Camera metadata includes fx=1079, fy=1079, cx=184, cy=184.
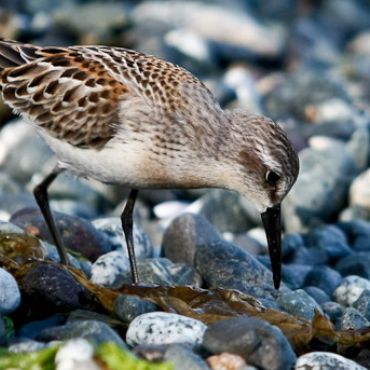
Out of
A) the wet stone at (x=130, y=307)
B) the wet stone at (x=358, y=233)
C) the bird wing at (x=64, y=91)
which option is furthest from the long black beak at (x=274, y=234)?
the wet stone at (x=358, y=233)

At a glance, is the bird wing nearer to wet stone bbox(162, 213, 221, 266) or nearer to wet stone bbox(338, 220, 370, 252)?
wet stone bbox(162, 213, 221, 266)

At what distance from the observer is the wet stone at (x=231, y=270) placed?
6.61m

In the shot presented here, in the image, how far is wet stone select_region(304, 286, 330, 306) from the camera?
6832 mm

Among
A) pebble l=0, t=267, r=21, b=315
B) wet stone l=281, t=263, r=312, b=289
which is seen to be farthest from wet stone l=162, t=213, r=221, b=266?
pebble l=0, t=267, r=21, b=315

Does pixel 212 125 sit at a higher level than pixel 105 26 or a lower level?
higher

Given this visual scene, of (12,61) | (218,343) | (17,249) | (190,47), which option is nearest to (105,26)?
(190,47)

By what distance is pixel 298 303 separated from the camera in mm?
6258

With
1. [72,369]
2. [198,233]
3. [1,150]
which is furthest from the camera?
[1,150]

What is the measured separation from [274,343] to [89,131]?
7.17 feet

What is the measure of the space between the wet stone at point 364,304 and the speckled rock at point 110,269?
1.45 meters

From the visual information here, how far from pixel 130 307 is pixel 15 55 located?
2360 mm

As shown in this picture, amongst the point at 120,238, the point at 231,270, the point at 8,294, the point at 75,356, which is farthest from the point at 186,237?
the point at 75,356

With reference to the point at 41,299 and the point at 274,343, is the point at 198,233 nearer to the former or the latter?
the point at 41,299

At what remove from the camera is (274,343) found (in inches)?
188
